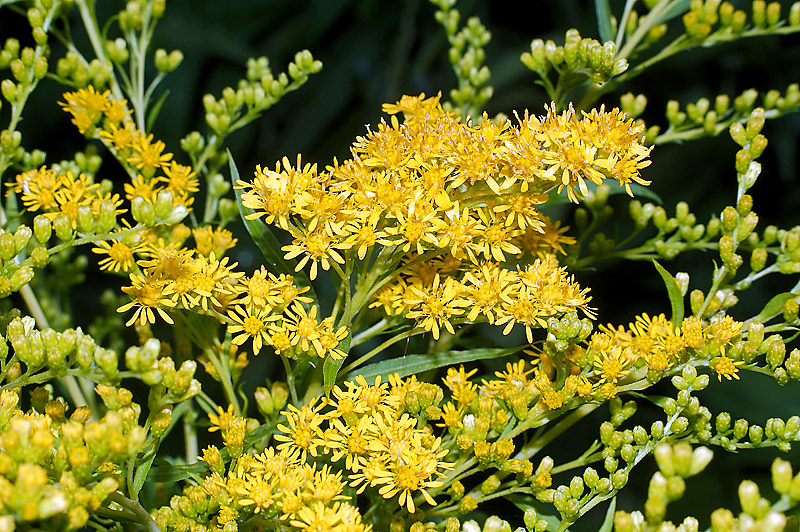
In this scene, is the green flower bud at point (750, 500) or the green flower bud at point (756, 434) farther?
the green flower bud at point (756, 434)

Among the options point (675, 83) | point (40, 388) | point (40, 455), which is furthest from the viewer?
point (675, 83)

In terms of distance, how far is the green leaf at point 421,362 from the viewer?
1108 millimetres

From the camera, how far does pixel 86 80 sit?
1.41 meters

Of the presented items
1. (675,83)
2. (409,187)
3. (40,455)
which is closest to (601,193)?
(409,187)

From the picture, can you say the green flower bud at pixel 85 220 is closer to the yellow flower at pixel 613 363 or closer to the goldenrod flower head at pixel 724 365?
the yellow flower at pixel 613 363

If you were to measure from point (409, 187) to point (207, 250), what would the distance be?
1.44 feet

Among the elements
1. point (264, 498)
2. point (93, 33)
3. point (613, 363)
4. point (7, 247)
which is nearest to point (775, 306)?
point (613, 363)

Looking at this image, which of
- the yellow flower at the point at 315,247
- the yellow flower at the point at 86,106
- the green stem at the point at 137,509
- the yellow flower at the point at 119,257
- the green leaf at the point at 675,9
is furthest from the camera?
the green leaf at the point at 675,9

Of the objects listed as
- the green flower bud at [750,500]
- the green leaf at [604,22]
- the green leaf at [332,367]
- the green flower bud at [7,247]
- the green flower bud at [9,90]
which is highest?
Result: the green flower bud at [9,90]

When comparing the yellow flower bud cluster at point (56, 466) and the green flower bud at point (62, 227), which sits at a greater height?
the green flower bud at point (62, 227)

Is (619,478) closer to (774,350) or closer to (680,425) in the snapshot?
(680,425)

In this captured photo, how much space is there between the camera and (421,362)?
1.13m

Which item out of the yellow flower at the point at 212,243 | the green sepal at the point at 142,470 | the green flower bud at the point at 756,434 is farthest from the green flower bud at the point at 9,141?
the green flower bud at the point at 756,434

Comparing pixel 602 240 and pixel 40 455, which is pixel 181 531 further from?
pixel 602 240
